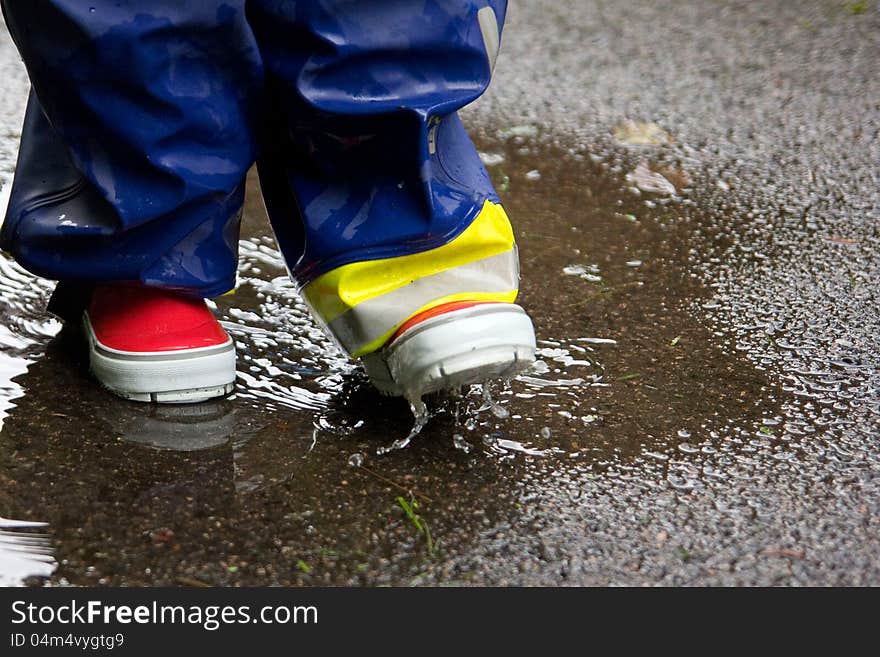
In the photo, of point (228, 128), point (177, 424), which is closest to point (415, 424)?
point (177, 424)

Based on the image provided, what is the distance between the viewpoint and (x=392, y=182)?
5.02ft

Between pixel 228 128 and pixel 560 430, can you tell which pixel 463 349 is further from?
pixel 228 128

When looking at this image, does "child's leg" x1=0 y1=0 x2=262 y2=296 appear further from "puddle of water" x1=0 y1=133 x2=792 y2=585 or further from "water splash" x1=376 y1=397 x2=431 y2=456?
"water splash" x1=376 y1=397 x2=431 y2=456

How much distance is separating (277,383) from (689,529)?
64cm

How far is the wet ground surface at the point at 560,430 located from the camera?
132cm

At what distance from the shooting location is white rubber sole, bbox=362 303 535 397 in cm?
148

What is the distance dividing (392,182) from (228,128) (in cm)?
22

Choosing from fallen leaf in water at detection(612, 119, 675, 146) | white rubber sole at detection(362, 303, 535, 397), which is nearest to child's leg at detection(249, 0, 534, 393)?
white rubber sole at detection(362, 303, 535, 397)

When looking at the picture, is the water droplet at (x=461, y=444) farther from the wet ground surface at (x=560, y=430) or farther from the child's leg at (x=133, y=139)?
the child's leg at (x=133, y=139)

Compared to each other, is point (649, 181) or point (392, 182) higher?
point (392, 182)

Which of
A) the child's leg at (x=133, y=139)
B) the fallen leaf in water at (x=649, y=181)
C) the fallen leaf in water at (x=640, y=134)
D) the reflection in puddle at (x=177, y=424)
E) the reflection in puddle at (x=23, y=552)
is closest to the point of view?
the reflection in puddle at (x=23, y=552)

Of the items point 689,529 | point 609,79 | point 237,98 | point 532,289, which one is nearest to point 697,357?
point 532,289

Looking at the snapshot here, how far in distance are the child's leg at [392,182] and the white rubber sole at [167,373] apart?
0.53 ft

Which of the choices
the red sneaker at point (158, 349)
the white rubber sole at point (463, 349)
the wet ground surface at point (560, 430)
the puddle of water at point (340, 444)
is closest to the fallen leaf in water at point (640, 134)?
the wet ground surface at point (560, 430)
